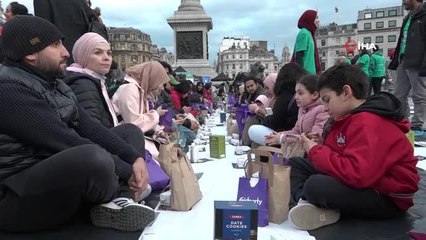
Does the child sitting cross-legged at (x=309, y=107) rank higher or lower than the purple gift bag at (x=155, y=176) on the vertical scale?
higher

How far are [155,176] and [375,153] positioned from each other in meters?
1.78

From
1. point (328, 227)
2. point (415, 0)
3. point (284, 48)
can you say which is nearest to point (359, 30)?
point (284, 48)

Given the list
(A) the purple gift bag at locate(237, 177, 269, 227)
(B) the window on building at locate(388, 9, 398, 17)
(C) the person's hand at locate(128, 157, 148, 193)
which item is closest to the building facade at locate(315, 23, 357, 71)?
(B) the window on building at locate(388, 9, 398, 17)

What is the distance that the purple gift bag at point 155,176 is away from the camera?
11.2ft

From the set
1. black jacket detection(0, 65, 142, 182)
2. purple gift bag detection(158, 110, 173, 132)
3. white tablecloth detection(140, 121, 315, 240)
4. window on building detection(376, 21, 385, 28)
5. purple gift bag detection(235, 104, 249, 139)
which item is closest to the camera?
black jacket detection(0, 65, 142, 182)

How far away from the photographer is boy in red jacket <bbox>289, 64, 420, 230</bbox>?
7.84 feet

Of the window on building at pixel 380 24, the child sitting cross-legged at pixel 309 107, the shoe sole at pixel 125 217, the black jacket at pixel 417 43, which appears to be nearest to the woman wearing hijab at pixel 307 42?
the black jacket at pixel 417 43

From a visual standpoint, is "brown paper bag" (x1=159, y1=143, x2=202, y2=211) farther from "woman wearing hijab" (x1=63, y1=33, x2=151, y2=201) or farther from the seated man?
the seated man

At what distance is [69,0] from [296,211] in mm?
3676

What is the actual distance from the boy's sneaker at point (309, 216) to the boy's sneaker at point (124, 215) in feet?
2.91

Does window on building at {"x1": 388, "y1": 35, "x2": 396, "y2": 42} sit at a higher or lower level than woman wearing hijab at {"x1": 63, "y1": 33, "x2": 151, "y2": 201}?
higher

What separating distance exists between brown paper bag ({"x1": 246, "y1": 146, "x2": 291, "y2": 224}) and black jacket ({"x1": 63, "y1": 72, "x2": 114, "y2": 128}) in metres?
1.25

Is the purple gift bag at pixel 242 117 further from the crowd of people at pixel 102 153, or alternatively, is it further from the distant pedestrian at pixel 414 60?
the crowd of people at pixel 102 153

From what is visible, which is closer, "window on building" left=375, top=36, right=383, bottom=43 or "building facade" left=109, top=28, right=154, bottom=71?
"window on building" left=375, top=36, right=383, bottom=43
